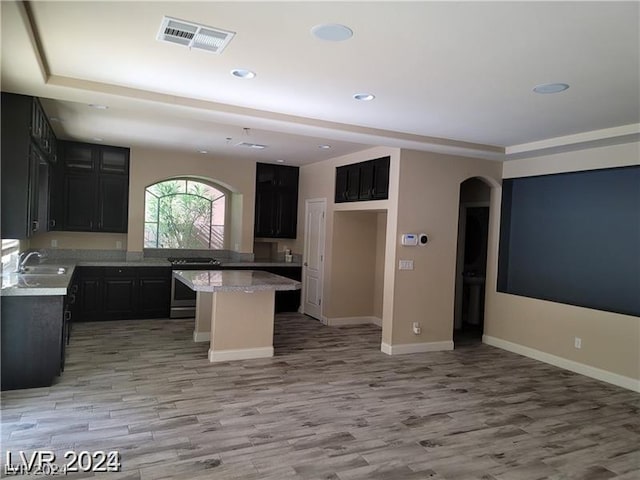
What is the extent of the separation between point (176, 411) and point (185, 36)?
284 cm

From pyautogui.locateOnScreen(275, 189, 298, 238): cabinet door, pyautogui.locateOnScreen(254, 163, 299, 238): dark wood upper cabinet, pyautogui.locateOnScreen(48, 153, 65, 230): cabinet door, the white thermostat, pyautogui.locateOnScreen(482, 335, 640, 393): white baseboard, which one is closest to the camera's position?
pyautogui.locateOnScreen(482, 335, 640, 393): white baseboard

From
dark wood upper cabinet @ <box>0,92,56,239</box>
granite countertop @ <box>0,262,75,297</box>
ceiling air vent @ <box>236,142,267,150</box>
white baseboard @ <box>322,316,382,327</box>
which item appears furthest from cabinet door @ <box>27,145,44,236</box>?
white baseboard @ <box>322,316,382,327</box>

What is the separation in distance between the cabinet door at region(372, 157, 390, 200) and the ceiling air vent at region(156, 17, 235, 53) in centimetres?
336

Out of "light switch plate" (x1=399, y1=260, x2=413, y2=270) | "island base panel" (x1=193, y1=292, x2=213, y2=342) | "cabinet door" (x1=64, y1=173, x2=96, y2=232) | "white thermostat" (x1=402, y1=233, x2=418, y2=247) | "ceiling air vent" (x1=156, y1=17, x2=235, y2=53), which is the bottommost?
"island base panel" (x1=193, y1=292, x2=213, y2=342)

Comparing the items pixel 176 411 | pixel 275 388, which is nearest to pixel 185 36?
pixel 176 411

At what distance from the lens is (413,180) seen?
574 centimetres

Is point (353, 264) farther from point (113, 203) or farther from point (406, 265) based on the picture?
point (113, 203)

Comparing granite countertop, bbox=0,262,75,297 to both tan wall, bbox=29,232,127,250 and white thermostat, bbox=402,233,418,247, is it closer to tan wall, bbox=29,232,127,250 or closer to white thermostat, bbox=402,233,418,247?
tan wall, bbox=29,232,127,250

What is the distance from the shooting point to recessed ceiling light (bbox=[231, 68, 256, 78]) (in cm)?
331

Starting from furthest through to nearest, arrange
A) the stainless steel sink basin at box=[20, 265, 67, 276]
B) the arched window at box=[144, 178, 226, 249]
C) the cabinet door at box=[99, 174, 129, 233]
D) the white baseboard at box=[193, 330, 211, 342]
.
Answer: the arched window at box=[144, 178, 226, 249] < the cabinet door at box=[99, 174, 129, 233] < the white baseboard at box=[193, 330, 211, 342] < the stainless steel sink basin at box=[20, 265, 67, 276]

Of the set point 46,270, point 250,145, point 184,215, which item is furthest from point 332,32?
point 184,215

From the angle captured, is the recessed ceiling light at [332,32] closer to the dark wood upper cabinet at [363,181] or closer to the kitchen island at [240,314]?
the kitchen island at [240,314]

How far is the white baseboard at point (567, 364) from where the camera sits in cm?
483

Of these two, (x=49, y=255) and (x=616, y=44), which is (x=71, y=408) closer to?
(x=49, y=255)
